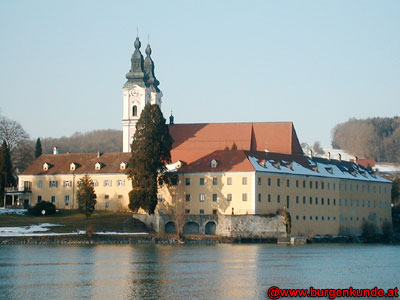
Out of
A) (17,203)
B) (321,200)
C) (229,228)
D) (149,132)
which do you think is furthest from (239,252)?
(17,203)

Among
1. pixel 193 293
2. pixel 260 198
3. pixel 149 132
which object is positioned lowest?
pixel 193 293

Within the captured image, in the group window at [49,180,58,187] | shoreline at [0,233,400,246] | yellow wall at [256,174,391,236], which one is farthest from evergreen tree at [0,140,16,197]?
yellow wall at [256,174,391,236]

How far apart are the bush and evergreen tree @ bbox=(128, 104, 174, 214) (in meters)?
9.46

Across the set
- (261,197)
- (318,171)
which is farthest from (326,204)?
(261,197)

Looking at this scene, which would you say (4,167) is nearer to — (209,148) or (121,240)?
(209,148)

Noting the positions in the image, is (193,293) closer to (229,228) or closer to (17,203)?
(229,228)

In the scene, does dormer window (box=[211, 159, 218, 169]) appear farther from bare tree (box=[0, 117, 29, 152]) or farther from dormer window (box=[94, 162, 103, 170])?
bare tree (box=[0, 117, 29, 152])

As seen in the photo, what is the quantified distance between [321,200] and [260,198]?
11.4m

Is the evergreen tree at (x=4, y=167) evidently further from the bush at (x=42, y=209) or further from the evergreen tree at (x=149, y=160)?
the evergreen tree at (x=149, y=160)

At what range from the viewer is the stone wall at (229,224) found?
97500 millimetres

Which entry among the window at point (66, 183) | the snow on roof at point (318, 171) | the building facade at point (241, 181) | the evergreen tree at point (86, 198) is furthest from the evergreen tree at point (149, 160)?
the window at point (66, 183)

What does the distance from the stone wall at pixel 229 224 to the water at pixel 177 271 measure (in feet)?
44.8

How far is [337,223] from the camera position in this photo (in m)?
112

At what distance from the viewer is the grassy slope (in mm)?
Result: 92688
